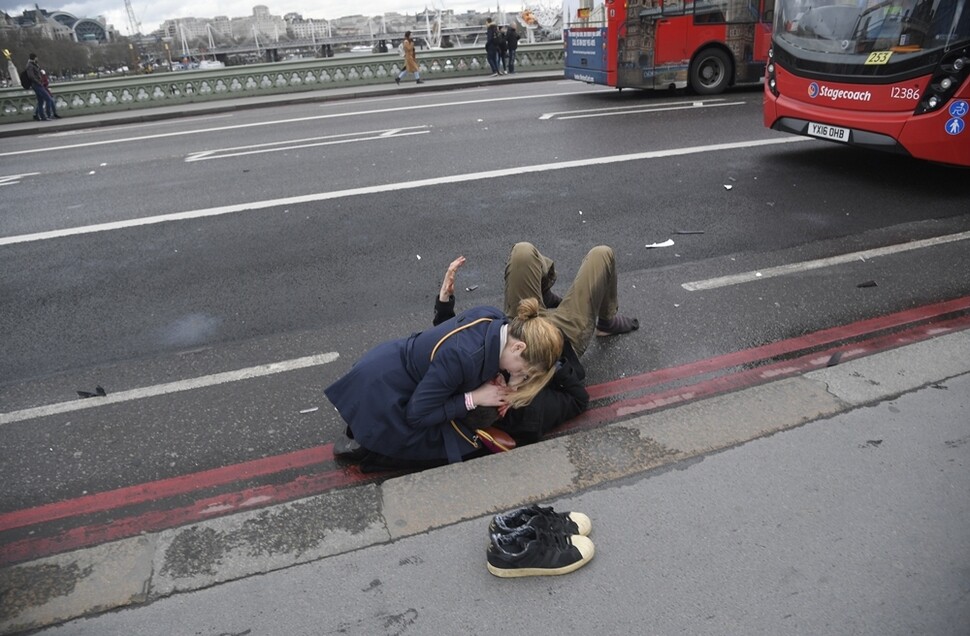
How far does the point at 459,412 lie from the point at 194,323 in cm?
305

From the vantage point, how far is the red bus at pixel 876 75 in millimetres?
6582

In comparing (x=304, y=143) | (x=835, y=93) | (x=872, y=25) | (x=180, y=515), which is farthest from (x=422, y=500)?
(x=304, y=143)

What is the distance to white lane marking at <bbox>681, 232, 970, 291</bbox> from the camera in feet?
→ 17.7

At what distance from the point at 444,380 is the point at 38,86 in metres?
19.9

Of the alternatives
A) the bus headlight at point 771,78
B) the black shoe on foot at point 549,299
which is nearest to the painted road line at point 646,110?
the bus headlight at point 771,78

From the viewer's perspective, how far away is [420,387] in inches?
121

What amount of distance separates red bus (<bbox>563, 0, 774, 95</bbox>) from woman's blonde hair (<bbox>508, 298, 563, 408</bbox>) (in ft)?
39.4

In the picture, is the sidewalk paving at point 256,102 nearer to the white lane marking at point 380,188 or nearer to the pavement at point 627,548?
the white lane marking at point 380,188

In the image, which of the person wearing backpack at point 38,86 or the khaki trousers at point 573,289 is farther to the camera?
the person wearing backpack at point 38,86

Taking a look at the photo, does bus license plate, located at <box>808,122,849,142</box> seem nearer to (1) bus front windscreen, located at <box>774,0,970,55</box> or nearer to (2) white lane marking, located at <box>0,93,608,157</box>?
(1) bus front windscreen, located at <box>774,0,970,55</box>

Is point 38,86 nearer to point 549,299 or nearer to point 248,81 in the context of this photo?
point 248,81

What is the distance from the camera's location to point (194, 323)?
17.1 ft

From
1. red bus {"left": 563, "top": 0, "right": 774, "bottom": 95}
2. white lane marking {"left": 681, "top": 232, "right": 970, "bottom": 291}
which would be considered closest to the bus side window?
red bus {"left": 563, "top": 0, "right": 774, "bottom": 95}

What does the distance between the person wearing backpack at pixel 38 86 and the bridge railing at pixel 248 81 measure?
612mm
